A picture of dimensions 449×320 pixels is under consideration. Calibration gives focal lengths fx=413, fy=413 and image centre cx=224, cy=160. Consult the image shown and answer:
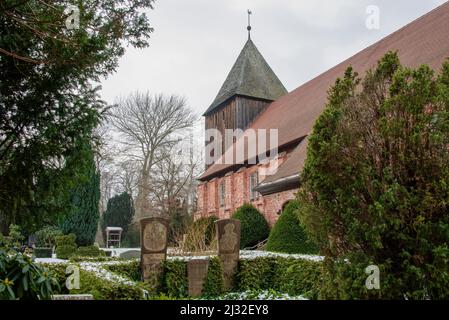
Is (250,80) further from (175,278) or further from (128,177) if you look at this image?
(175,278)

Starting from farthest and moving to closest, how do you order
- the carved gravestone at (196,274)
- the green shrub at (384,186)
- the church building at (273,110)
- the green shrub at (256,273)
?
the church building at (273,110)
the green shrub at (256,273)
the carved gravestone at (196,274)
the green shrub at (384,186)

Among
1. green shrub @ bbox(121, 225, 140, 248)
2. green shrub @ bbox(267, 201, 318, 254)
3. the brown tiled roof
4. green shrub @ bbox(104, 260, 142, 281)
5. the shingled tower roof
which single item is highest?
the shingled tower roof

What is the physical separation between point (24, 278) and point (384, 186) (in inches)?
133

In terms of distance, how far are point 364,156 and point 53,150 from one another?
4152 millimetres

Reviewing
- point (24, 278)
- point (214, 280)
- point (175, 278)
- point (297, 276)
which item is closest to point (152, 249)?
point (175, 278)

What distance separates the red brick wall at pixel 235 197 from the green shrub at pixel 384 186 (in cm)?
1008

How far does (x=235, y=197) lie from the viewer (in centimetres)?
2212

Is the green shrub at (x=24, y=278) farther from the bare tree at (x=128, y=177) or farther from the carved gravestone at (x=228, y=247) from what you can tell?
the bare tree at (x=128, y=177)

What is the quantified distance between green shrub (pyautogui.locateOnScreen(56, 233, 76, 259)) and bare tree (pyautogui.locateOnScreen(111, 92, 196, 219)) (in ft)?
33.5

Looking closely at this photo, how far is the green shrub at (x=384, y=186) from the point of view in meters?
3.78

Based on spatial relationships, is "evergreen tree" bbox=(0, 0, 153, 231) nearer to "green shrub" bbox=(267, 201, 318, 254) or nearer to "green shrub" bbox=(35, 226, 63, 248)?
"green shrub" bbox=(267, 201, 318, 254)

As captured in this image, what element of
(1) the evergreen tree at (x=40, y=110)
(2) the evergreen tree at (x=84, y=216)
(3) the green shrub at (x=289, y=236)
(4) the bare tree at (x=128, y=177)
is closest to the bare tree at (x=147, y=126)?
(4) the bare tree at (x=128, y=177)

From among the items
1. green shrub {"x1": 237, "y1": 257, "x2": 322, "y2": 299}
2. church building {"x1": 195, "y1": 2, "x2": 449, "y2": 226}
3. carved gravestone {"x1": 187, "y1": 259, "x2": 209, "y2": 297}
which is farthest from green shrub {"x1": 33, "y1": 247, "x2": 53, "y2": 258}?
green shrub {"x1": 237, "y1": 257, "x2": 322, "y2": 299}

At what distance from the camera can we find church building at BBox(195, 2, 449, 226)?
45.0ft
